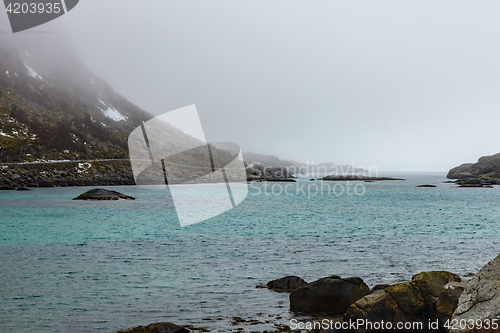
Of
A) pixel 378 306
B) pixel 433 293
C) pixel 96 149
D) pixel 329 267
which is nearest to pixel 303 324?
pixel 378 306

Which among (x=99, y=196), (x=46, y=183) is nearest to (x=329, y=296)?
(x=99, y=196)

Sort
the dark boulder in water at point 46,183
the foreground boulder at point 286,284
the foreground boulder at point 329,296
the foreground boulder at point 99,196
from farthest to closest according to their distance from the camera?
the dark boulder in water at point 46,183, the foreground boulder at point 99,196, the foreground boulder at point 286,284, the foreground boulder at point 329,296

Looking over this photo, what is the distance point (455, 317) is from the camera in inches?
346

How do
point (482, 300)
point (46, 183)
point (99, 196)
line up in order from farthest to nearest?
point (46, 183) → point (99, 196) → point (482, 300)

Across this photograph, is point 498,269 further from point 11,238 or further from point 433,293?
point 11,238

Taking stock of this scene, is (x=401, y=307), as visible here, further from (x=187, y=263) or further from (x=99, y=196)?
(x=99, y=196)

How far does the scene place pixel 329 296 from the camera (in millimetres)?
12875

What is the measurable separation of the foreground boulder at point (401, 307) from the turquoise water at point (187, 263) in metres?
2.81

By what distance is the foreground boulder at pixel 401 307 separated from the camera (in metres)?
10.2

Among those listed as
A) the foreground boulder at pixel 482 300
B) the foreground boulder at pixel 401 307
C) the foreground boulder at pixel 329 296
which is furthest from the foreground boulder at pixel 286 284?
the foreground boulder at pixel 482 300

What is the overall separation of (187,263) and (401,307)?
1312 cm

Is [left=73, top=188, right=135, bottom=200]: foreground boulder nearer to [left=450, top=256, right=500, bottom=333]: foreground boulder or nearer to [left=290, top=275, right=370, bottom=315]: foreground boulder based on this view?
[left=290, top=275, right=370, bottom=315]: foreground boulder

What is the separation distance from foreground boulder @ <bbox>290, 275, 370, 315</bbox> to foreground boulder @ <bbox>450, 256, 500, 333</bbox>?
4326 mm

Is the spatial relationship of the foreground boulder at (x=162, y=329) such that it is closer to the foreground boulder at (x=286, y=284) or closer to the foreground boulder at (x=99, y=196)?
the foreground boulder at (x=286, y=284)
